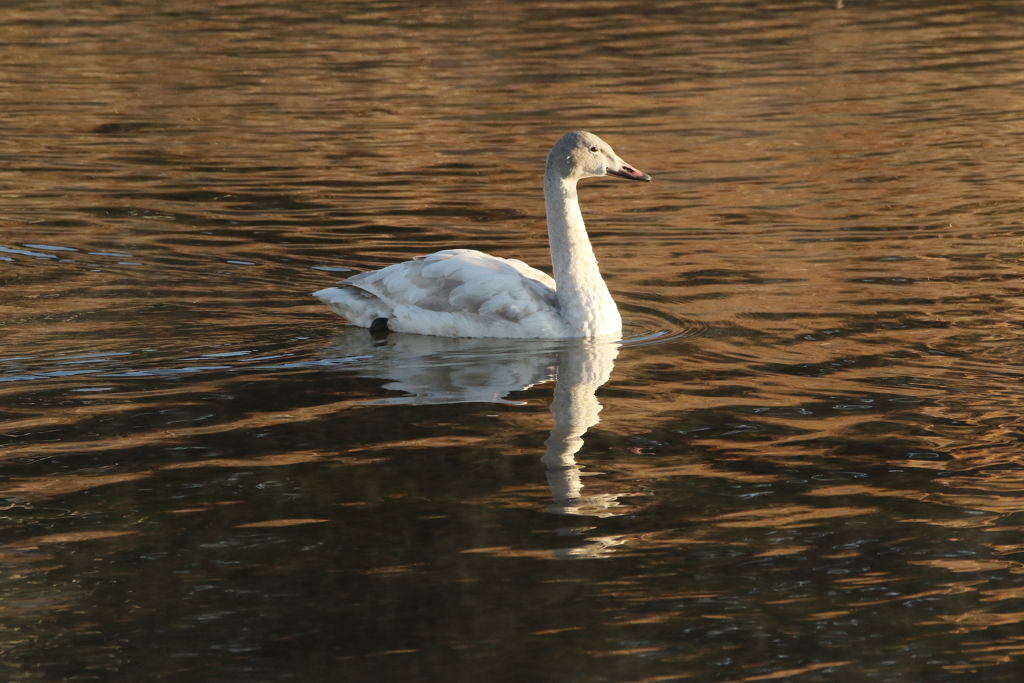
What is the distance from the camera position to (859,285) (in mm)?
12047

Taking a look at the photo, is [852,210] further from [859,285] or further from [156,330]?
[156,330]

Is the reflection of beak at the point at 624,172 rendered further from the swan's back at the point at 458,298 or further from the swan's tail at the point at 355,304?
the swan's tail at the point at 355,304

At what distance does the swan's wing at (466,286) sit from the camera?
1048 cm

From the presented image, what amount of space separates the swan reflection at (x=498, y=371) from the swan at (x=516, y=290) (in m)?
0.11

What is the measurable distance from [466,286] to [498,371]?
893mm

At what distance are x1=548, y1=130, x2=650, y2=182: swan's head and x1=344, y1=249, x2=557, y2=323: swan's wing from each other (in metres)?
0.76

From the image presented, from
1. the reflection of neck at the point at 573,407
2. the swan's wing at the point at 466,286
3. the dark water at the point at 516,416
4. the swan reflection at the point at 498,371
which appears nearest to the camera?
the dark water at the point at 516,416

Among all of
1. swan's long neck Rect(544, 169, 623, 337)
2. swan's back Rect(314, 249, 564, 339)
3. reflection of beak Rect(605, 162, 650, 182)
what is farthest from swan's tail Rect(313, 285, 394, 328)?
reflection of beak Rect(605, 162, 650, 182)

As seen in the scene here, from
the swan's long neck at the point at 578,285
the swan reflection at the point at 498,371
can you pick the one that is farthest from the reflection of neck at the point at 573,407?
the swan's long neck at the point at 578,285

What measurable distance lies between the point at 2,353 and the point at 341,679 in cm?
547

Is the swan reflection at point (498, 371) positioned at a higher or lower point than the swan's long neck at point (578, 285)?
lower

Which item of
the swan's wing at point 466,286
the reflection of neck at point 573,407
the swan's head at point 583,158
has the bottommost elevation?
the reflection of neck at point 573,407

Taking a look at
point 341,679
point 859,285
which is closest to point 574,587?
point 341,679

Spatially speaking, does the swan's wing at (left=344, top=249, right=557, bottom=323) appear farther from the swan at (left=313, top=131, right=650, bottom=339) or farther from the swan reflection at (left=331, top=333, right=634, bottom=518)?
the swan reflection at (left=331, top=333, right=634, bottom=518)
